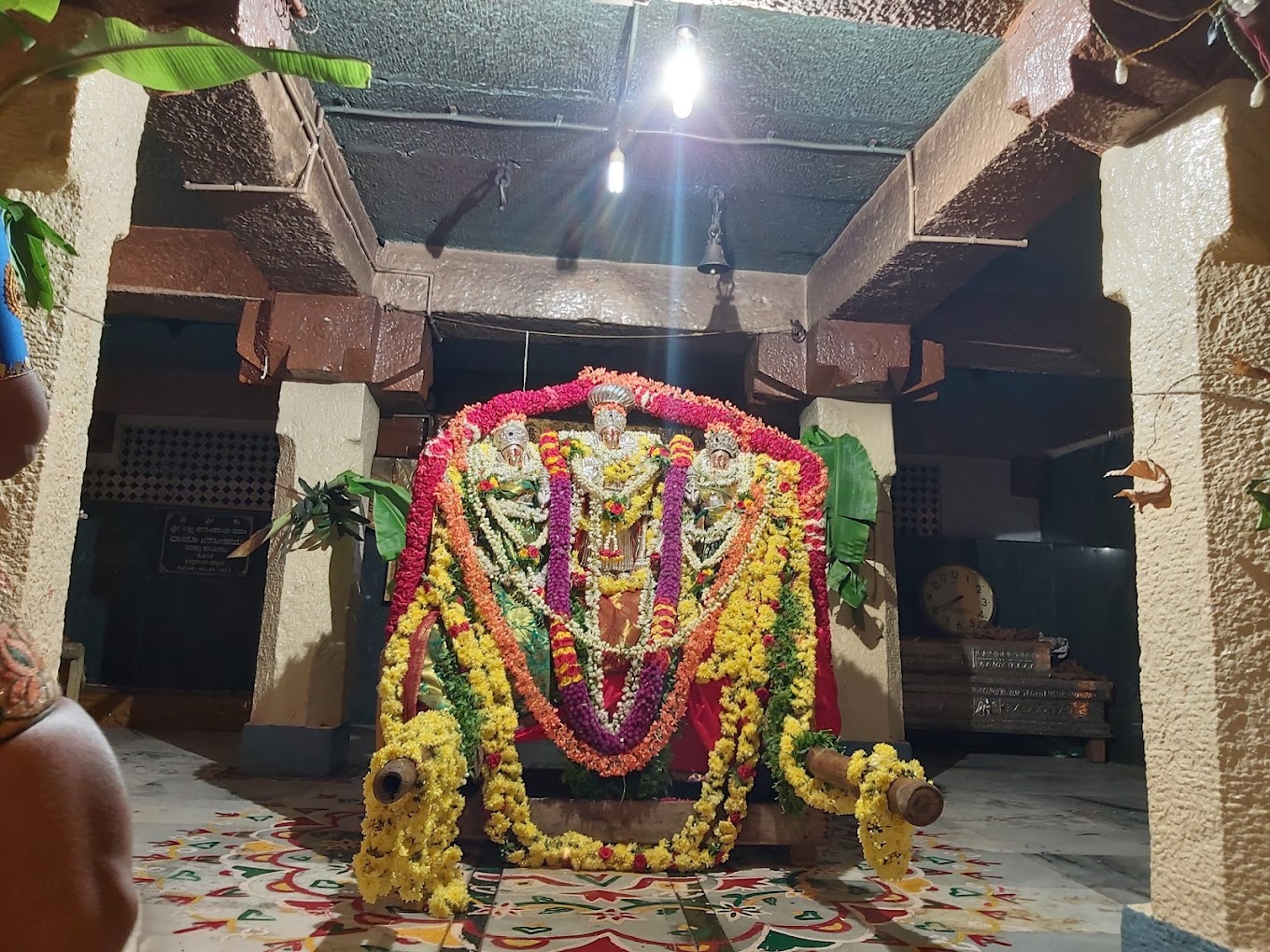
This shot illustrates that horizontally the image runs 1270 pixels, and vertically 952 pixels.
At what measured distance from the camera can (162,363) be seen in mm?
7254

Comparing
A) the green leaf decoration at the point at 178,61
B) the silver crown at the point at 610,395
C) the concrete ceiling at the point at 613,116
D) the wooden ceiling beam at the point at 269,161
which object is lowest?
the silver crown at the point at 610,395

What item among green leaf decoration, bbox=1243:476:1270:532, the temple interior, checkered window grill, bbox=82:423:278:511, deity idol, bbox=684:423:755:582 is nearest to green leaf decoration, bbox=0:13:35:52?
the temple interior

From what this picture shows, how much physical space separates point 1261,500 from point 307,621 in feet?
14.6

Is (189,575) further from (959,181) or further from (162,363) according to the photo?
(959,181)

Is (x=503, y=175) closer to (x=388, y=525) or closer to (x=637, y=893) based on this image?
(x=388, y=525)

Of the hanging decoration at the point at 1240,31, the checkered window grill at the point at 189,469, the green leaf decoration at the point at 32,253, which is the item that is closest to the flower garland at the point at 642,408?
the green leaf decoration at the point at 32,253

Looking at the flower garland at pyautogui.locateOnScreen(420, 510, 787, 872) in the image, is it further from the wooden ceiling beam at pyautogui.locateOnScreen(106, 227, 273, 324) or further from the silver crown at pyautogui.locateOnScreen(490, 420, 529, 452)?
the wooden ceiling beam at pyautogui.locateOnScreen(106, 227, 273, 324)

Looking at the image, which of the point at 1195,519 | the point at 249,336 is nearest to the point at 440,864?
the point at 1195,519

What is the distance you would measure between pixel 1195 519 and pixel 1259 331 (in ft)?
1.87

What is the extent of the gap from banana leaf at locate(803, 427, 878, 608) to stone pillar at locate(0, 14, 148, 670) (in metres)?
3.58

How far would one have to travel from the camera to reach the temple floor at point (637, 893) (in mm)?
2547

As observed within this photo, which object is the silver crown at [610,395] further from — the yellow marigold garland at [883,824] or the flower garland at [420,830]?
the yellow marigold garland at [883,824]

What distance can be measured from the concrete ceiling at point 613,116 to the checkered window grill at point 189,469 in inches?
134

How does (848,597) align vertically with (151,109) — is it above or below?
below
